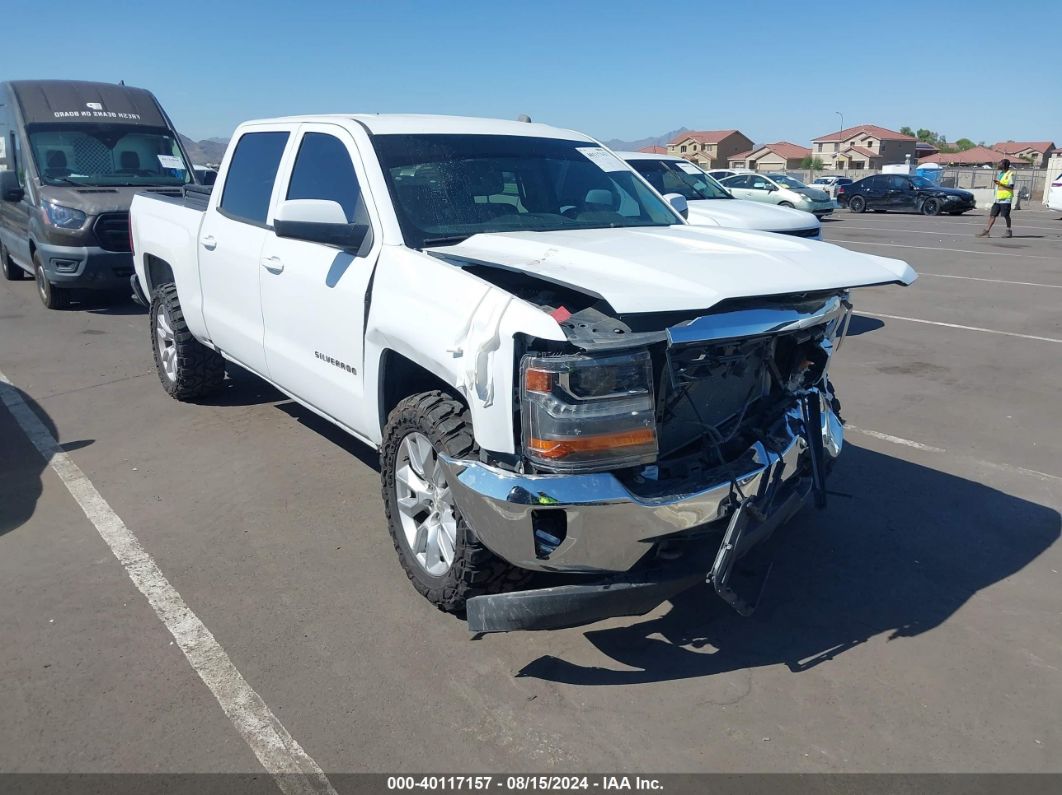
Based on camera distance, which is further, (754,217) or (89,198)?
(89,198)

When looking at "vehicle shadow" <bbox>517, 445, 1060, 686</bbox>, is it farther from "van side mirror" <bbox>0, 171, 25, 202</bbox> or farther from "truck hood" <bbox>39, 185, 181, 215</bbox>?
"van side mirror" <bbox>0, 171, 25, 202</bbox>

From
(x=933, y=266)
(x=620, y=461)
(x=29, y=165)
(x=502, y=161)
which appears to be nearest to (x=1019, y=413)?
(x=502, y=161)

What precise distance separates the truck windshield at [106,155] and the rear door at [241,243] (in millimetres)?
6044

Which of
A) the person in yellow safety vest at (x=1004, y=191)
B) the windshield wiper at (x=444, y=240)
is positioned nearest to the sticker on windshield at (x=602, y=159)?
the windshield wiper at (x=444, y=240)

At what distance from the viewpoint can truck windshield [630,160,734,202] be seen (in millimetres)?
11227

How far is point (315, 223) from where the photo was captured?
3918mm

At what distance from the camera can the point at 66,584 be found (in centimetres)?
404

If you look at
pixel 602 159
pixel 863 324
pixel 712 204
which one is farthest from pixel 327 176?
pixel 863 324

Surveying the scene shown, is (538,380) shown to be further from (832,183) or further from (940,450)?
(832,183)

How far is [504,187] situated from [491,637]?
222 cm

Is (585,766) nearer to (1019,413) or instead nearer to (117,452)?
(117,452)

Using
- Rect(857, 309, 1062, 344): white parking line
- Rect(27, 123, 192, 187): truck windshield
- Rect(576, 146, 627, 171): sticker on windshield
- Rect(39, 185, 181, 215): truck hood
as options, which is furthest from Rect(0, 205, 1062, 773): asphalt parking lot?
Rect(27, 123, 192, 187): truck windshield

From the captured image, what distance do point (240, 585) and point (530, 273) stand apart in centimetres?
204

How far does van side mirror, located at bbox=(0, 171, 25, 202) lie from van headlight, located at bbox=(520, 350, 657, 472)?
961 centimetres
